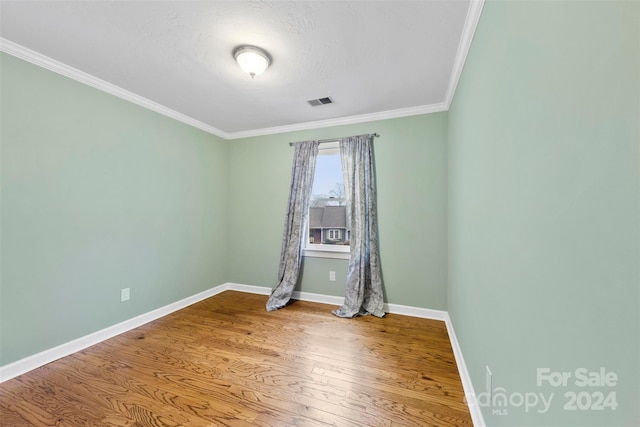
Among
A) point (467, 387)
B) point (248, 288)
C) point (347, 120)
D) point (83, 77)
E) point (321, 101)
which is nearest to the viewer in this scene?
point (467, 387)

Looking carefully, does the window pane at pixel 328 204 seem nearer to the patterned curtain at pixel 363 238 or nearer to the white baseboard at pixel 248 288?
the patterned curtain at pixel 363 238

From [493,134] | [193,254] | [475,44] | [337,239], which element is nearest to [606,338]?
[493,134]

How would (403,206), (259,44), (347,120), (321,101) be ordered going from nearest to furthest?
(259,44) → (321,101) → (403,206) → (347,120)

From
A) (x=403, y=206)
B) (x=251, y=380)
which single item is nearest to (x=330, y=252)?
(x=403, y=206)

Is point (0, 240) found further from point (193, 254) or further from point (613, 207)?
point (613, 207)

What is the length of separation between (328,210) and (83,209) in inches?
103

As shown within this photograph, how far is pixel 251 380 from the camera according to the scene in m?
1.93

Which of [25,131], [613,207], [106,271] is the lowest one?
[106,271]

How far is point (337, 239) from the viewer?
11.9 ft

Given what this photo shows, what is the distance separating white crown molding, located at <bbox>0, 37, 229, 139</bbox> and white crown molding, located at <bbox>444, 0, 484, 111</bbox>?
10.2ft

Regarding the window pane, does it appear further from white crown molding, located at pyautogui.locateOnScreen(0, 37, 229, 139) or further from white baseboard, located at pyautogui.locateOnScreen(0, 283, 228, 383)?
white baseboard, located at pyautogui.locateOnScreen(0, 283, 228, 383)

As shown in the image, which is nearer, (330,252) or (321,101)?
(321,101)

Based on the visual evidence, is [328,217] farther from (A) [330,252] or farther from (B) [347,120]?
(B) [347,120]

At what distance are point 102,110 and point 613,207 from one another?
349 cm
